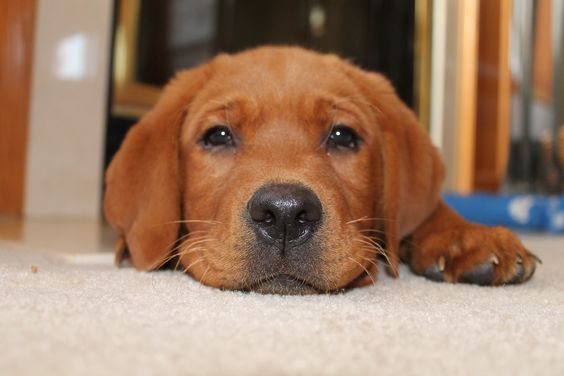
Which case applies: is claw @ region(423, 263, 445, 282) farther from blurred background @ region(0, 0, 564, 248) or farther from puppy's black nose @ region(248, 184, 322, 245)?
blurred background @ region(0, 0, 564, 248)

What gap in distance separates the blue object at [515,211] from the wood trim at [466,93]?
143 inches

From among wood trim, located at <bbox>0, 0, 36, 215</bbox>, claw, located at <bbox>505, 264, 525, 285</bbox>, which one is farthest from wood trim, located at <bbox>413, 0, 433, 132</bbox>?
claw, located at <bbox>505, 264, 525, 285</bbox>

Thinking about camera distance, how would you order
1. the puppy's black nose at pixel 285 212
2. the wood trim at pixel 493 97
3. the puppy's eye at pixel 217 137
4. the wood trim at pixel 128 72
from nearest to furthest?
the puppy's black nose at pixel 285 212 < the puppy's eye at pixel 217 137 < the wood trim at pixel 128 72 < the wood trim at pixel 493 97

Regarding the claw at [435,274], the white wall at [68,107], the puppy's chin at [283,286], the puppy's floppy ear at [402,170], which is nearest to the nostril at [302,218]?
the puppy's chin at [283,286]

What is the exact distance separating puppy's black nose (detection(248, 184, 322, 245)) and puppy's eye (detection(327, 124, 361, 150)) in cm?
65

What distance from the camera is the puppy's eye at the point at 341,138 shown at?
104 inches

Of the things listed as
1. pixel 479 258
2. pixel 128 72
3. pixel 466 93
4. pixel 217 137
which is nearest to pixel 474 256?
pixel 479 258

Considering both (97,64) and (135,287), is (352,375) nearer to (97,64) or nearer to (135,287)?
(135,287)

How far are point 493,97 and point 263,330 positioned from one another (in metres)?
9.30

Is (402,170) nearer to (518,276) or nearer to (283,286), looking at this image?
(518,276)

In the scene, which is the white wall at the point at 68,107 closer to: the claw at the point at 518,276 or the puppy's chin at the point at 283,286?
the puppy's chin at the point at 283,286

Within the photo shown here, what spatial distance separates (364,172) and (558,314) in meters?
1.06

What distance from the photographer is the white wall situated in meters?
7.35

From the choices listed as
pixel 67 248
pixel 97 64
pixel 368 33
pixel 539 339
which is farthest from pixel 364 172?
pixel 368 33
